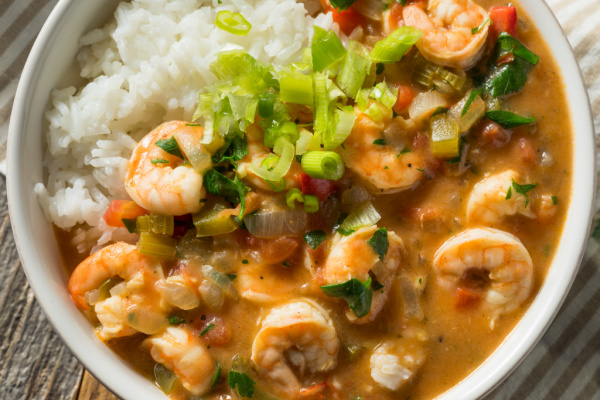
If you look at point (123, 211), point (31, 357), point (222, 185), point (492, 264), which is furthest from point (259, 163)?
point (31, 357)

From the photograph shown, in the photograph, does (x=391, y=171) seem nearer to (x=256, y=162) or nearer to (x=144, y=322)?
(x=256, y=162)

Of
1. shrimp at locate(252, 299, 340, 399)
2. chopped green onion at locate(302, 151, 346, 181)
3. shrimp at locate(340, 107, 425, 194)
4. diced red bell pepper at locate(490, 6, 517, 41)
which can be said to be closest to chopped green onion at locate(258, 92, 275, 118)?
chopped green onion at locate(302, 151, 346, 181)

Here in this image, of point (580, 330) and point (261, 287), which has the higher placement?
point (261, 287)

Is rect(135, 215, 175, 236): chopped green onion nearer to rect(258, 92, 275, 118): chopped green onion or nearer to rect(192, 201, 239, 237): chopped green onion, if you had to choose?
rect(192, 201, 239, 237): chopped green onion

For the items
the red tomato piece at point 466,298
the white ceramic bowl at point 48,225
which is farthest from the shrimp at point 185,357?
the red tomato piece at point 466,298

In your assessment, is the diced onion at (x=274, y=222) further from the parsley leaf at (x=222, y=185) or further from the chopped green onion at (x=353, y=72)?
the chopped green onion at (x=353, y=72)

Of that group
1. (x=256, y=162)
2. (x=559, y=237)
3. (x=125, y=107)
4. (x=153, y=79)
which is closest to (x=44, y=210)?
(x=125, y=107)

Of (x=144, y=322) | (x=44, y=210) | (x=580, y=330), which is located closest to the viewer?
(x=144, y=322)
